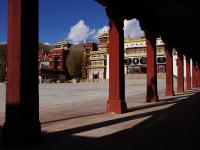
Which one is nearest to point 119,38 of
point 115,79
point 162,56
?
point 115,79

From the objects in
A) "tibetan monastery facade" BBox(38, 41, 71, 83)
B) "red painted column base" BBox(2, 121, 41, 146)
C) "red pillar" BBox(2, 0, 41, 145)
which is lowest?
"red painted column base" BBox(2, 121, 41, 146)

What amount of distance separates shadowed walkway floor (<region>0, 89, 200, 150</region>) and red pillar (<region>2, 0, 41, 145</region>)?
46cm

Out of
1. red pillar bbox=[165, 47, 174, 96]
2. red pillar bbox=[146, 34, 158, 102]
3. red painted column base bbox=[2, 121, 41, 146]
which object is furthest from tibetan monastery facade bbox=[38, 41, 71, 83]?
red painted column base bbox=[2, 121, 41, 146]

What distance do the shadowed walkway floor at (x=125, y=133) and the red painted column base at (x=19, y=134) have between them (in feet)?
0.88

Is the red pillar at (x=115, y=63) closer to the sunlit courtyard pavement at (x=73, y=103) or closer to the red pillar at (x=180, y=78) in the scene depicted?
the sunlit courtyard pavement at (x=73, y=103)

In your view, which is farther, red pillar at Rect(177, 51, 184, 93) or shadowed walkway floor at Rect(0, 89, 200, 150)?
red pillar at Rect(177, 51, 184, 93)

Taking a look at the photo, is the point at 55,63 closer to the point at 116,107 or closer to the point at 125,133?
the point at 116,107

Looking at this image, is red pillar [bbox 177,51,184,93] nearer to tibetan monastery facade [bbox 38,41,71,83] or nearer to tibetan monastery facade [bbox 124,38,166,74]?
tibetan monastery facade [bbox 124,38,166,74]

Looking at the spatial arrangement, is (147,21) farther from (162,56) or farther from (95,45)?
(95,45)

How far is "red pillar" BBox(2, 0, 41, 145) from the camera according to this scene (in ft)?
23.9

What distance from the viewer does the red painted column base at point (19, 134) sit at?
285 inches

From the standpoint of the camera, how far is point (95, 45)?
396 feet

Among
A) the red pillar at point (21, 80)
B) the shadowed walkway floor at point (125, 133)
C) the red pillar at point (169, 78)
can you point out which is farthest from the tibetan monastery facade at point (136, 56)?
the red pillar at point (21, 80)

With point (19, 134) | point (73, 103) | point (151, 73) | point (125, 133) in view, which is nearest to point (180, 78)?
point (151, 73)
